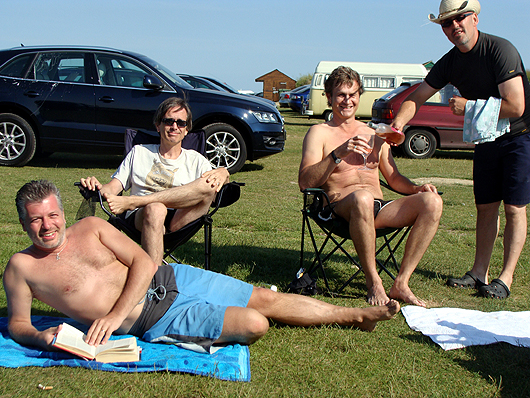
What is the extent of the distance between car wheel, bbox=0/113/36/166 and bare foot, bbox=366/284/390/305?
6520 mm

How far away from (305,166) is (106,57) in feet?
18.0

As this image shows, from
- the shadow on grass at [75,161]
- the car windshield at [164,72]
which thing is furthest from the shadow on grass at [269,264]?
the shadow on grass at [75,161]

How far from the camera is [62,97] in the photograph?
313 inches

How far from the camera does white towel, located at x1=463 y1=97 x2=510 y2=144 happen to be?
3473 mm

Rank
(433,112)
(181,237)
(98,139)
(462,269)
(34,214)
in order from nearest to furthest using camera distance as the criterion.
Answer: (34,214)
(181,237)
(462,269)
(98,139)
(433,112)

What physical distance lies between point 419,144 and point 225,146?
4779 millimetres

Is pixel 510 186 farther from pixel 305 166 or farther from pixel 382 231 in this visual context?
pixel 305 166

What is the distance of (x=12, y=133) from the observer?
814 centimetres

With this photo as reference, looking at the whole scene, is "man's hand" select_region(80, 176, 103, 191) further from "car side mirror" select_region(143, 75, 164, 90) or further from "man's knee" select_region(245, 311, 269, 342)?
"car side mirror" select_region(143, 75, 164, 90)

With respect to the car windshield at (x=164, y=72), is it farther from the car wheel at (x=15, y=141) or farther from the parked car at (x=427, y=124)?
the parked car at (x=427, y=124)

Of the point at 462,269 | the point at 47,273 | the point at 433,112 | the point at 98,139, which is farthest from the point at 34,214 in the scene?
the point at 433,112

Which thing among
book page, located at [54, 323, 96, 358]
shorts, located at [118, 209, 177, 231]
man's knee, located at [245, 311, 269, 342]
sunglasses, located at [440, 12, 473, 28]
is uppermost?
sunglasses, located at [440, 12, 473, 28]

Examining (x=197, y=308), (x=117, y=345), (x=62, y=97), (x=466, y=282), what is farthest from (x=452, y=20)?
(x=62, y=97)

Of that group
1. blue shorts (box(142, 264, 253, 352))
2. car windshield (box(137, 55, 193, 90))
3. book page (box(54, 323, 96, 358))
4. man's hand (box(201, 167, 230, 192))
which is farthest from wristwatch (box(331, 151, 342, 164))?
car windshield (box(137, 55, 193, 90))
